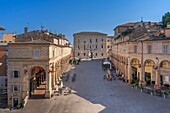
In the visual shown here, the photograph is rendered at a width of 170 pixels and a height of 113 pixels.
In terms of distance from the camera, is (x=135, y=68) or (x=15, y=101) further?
(x=135, y=68)

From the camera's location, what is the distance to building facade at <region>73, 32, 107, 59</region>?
298 feet

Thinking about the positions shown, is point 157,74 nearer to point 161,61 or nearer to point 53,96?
point 161,61

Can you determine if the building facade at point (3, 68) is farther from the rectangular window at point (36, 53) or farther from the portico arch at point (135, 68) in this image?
the portico arch at point (135, 68)

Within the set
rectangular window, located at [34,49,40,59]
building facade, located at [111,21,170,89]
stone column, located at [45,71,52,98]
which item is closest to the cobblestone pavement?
stone column, located at [45,71,52,98]

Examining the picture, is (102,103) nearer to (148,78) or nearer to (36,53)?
(36,53)

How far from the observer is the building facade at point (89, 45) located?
298 feet

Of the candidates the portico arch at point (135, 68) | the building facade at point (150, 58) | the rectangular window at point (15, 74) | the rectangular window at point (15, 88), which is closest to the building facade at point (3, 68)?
the rectangular window at point (15, 88)

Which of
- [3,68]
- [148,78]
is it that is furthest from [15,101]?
[148,78]

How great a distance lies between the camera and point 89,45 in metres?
91.9

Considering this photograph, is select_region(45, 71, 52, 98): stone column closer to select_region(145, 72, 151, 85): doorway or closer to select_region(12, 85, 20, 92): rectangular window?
select_region(12, 85, 20, 92): rectangular window

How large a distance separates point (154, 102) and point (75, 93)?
1235 cm

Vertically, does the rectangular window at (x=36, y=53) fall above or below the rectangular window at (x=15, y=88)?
above

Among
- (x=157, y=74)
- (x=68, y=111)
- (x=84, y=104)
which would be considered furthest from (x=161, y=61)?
(x=68, y=111)

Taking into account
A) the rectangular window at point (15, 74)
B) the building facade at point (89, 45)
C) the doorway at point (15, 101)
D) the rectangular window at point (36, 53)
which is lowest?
the doorway at point (15, 101)
